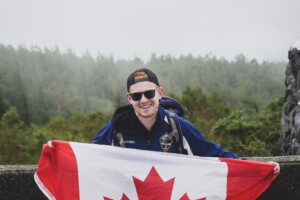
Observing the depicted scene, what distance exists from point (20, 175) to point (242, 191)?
1.71 metres

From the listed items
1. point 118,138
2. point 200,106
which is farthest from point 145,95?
point 200,106

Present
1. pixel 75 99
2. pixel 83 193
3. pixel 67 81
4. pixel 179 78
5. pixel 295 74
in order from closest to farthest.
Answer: pixel 83 193 < pixel 295 74 < pixel 75 99 < pixel 67 81 < pixel 179 78

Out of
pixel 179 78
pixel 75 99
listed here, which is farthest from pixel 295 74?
pixel 179 78

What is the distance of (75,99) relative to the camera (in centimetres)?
9525

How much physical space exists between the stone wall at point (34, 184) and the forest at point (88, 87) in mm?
18133

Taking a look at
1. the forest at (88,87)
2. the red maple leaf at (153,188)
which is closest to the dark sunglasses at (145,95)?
the red maple leaf at (153,188)

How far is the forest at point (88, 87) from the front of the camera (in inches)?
1181

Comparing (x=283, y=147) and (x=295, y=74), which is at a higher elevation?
(x=295, y=74)

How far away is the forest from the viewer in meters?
30.0

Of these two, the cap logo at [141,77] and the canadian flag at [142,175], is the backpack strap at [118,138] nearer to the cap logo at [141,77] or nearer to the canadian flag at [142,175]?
the canadian flag at [142,175]

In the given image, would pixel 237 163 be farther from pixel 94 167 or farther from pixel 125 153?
pixel 94 167

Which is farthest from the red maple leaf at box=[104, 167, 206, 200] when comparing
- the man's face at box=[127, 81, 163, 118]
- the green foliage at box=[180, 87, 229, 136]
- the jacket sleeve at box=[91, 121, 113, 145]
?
the green foliage at box=[180, 87, 229, 136]

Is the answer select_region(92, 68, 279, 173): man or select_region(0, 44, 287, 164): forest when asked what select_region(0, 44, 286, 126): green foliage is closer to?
select_region(0, 44, 287, 164): forest

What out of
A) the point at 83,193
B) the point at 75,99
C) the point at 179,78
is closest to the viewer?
the point at 83,193
